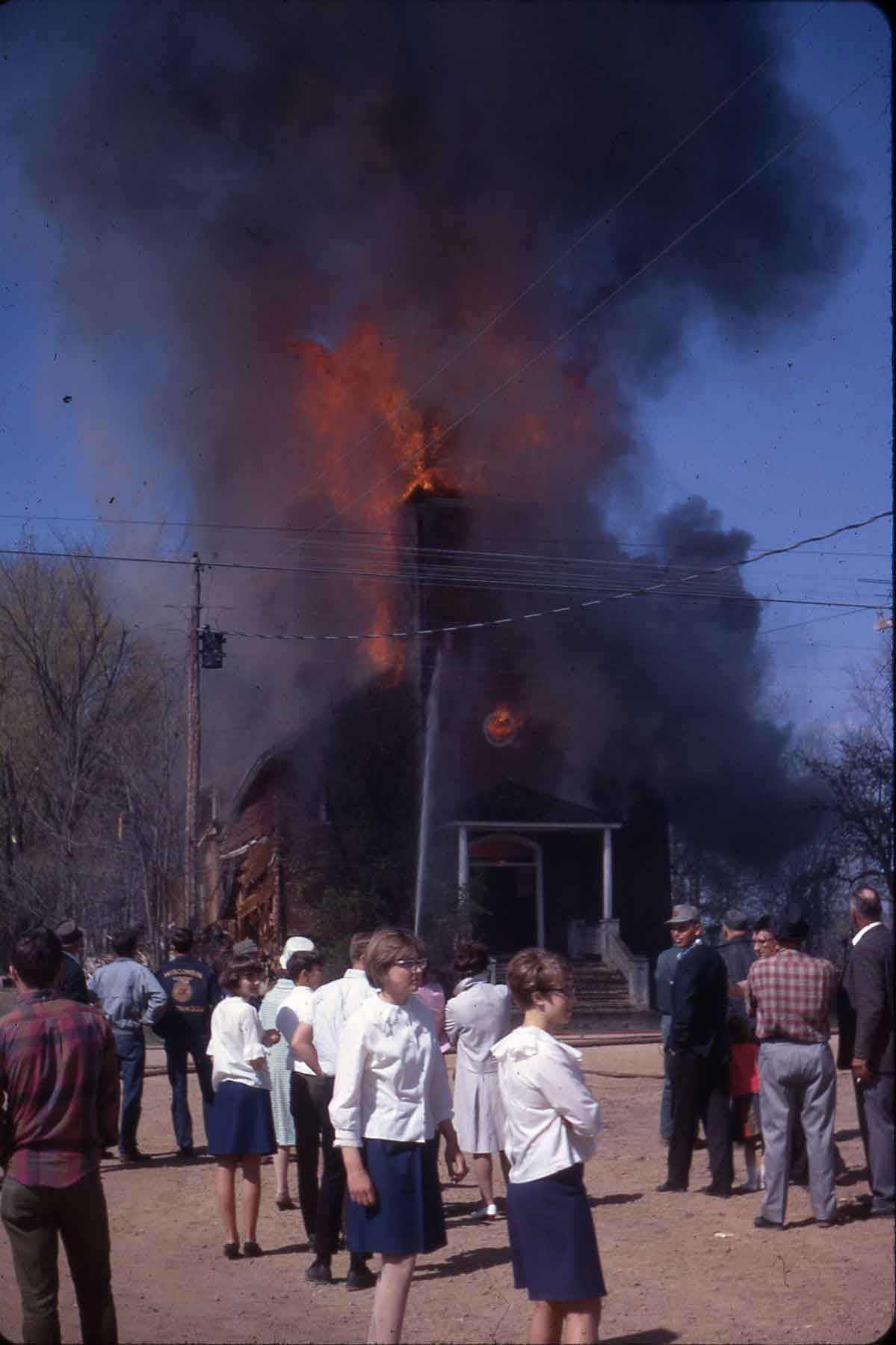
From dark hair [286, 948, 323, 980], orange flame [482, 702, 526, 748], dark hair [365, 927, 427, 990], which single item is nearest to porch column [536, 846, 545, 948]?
orange flame [482, 702, 526, 748]

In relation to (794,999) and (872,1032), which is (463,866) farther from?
(872,1032)

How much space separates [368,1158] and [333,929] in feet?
78.1

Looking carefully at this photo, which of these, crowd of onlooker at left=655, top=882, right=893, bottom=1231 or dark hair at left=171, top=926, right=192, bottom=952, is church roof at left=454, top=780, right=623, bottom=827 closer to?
dark hair at left=171, top=926, right=192, bottom=952

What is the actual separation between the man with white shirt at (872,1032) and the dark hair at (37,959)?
4875 millimetres

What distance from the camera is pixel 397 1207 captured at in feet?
17.9

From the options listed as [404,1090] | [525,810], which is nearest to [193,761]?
[525,810]

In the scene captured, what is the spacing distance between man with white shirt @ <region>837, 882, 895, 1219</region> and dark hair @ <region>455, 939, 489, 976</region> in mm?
2282

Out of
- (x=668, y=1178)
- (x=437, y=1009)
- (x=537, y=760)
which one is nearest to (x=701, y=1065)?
(x=668, y=1178)

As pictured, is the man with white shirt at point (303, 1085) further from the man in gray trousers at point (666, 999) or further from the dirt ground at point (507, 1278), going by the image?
the man in gray trousers at point (666, 999)

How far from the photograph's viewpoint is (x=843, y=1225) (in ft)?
28.1

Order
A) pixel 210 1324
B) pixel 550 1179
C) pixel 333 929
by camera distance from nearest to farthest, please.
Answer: pixel 550 1179, pixel 210 1324, pixel 333 929

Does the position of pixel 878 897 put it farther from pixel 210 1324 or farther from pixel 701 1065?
pixel 210 1324

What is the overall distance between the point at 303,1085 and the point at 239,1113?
0.41 m

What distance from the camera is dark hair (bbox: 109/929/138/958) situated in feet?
38.6
